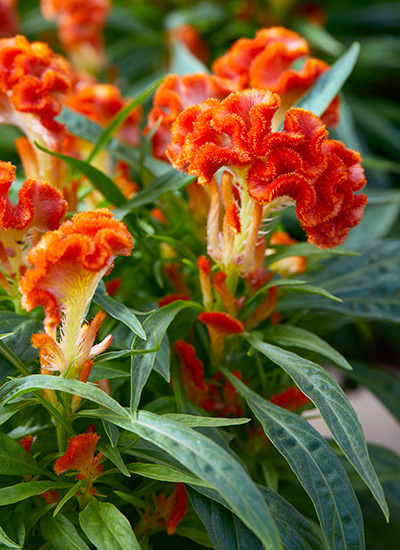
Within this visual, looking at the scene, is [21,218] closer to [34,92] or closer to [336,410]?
[34,92]

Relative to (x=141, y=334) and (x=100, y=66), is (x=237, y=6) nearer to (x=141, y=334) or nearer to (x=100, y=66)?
(x=100, y=66)

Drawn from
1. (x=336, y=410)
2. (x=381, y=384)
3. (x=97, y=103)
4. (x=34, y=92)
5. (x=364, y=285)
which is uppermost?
(x=34, y=92)

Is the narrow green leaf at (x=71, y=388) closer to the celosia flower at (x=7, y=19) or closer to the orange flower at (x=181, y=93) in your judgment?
the orange flower at (x=181, y=93)

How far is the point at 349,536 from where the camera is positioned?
0.52m

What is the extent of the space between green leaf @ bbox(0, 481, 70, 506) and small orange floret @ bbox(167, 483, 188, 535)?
0.12m

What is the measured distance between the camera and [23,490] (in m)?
0.50

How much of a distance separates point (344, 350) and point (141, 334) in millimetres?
1163

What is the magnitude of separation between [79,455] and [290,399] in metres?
0.26

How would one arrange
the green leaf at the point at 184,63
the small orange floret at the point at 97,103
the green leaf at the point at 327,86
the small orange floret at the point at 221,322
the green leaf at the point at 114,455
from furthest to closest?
the green leaf at the point at 184,63 < the small orange floret at the point at 97,103 < the green leaf at the point at 327,86 < the small orange floret at the point at 221,322 < the green leaf at the point at 114,455

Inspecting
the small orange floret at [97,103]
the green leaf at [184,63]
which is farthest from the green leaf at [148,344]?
the green leaf at [184,63]

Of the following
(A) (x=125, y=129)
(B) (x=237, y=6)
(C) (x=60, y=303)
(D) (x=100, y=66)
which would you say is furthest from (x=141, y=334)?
(B) (x=237, y=6)

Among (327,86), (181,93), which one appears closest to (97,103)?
(181,93)

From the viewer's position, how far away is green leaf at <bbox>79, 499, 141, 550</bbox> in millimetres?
485

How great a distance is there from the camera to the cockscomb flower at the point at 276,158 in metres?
0.53
